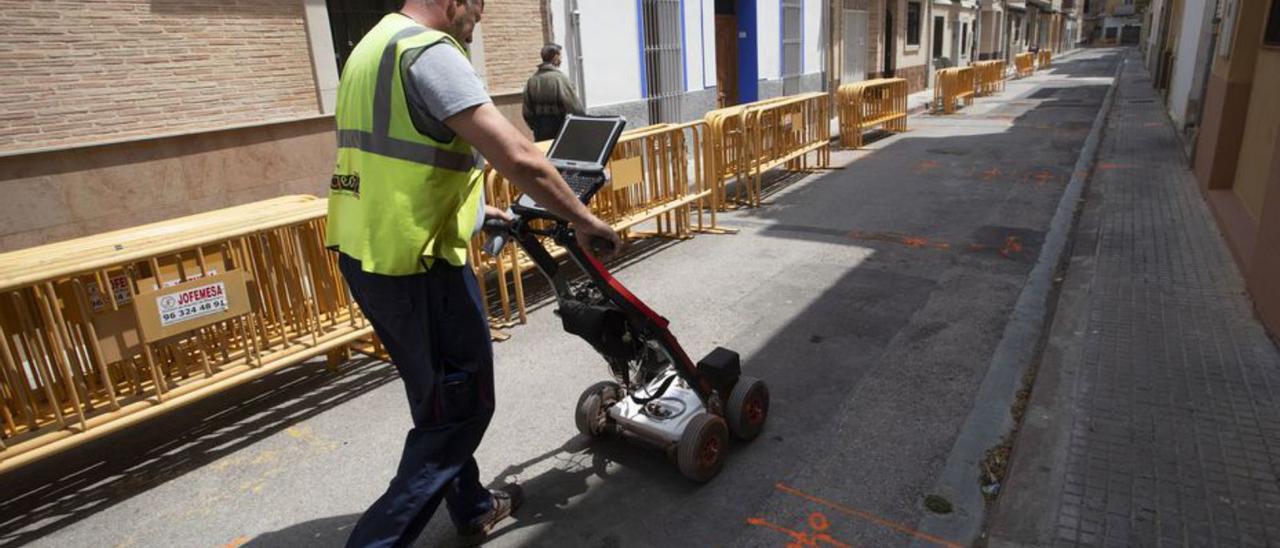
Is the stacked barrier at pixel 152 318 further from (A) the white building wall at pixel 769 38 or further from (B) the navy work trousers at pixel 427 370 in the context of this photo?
(A) the white building wall at pixel 769 38

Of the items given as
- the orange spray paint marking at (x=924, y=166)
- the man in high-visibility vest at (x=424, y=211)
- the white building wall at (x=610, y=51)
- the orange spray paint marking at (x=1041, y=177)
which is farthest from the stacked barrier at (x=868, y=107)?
the man in high-visibility vest at (x=424, y=211)

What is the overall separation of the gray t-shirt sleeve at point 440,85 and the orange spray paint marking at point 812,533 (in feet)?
6.67

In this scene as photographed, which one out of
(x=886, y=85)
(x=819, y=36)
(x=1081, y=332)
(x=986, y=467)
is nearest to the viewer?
(x=986, y=467)

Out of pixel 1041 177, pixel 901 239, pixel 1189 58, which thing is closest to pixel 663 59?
pixel 1041 177

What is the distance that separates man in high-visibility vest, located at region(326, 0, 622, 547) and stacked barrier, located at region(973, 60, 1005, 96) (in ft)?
80.5

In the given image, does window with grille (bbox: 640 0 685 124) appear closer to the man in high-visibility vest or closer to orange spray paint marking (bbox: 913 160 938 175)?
orange spray paint marking (bbox: 913 160 938 175)

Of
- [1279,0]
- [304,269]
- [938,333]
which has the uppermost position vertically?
[1279,0]

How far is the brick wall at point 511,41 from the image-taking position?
9711 millimetres

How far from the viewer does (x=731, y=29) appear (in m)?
15.8

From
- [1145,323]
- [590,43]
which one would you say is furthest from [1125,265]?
[590,43]

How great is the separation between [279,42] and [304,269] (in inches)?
175

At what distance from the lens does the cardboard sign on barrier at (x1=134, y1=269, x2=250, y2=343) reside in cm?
350

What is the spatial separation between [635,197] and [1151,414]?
4407 mm

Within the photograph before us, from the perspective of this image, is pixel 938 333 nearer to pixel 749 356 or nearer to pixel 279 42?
pixel 749 356
